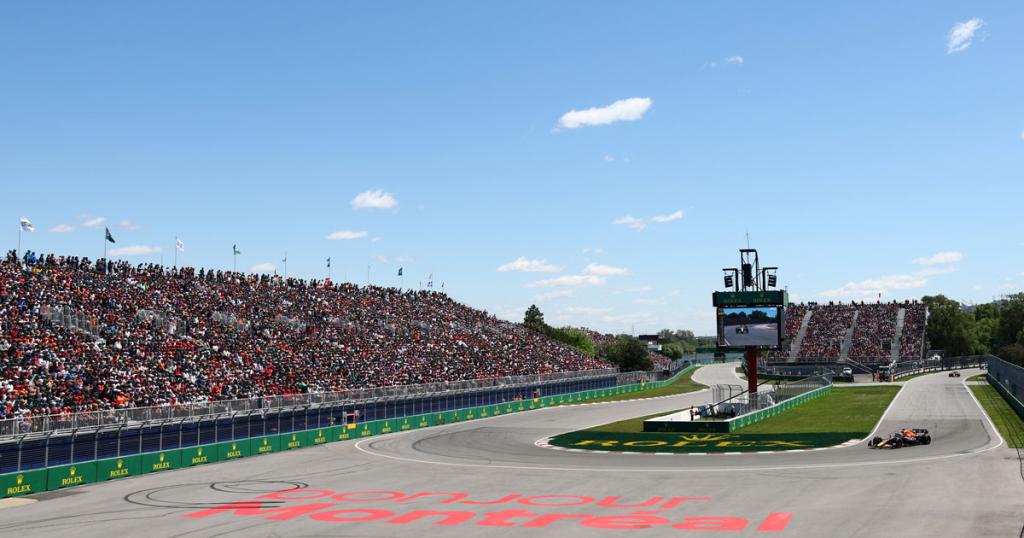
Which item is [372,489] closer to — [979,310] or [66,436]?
[66,436]

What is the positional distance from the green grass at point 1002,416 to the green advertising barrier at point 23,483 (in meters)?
41.8

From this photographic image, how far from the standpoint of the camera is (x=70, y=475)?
106 ft

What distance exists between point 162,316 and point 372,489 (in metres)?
29.6

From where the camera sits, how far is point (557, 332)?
137375 millimetres

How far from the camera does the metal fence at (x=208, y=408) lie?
33.0m

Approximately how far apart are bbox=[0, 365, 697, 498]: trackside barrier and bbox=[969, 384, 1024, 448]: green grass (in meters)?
34.5

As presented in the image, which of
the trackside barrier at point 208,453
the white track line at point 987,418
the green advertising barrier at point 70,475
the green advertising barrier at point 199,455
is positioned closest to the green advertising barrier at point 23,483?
the trackside barrier at point 208,453

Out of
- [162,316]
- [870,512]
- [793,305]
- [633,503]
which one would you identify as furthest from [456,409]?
[793,305]

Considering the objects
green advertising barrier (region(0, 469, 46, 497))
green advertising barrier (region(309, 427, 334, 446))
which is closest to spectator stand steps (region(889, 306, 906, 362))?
green advertising barrier (region(309, 427, 334, 446))

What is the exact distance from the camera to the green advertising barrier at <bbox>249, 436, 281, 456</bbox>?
4268cm

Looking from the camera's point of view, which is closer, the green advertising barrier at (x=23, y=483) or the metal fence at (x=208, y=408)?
the green advertising barrier at (x=23, y=483)

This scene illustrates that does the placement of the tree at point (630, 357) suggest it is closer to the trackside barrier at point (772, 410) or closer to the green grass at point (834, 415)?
the trackside barrier at point (772, 410)

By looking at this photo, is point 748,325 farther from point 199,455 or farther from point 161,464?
point 161,464

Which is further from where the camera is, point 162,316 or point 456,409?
point 456,409
